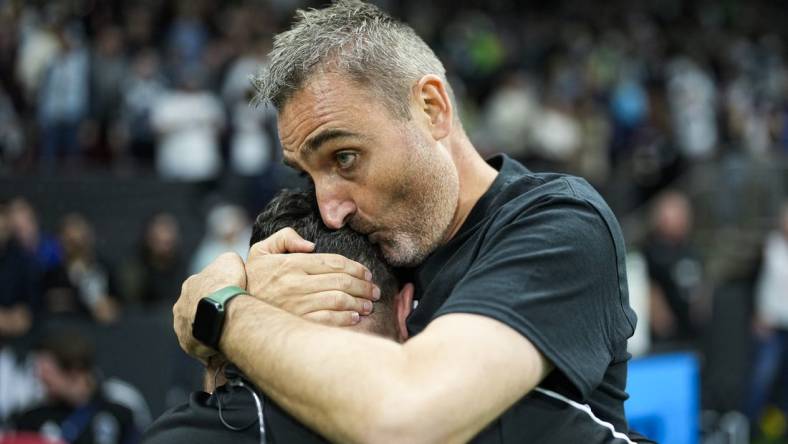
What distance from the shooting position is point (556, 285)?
81.6 inches

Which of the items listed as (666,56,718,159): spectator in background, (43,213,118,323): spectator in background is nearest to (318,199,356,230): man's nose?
(43,213,118,323): spectator in background

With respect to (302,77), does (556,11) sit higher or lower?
lower

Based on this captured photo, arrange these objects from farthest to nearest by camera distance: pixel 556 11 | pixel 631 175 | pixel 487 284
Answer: pixel 556 11 < pixel 631 175 < pixel 487 284

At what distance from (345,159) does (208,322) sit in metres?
0.45

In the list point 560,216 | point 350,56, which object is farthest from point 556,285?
point 350,56

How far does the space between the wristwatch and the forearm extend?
2.1 inches


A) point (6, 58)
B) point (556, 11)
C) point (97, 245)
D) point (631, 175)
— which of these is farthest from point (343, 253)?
point (556, 11)

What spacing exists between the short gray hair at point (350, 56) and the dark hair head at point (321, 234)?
0.76 ft

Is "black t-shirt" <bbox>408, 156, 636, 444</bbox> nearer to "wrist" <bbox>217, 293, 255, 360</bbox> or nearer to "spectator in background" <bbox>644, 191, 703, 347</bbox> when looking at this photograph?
"wrist" <bbox>217, 293, 255, 360</bbox>

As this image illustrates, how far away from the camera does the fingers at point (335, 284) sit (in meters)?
2.26

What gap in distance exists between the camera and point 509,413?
2.14 m

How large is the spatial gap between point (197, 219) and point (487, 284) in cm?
890

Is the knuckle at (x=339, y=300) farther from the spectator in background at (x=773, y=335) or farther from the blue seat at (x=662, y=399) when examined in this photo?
the spectator in background at (x=773, y=335)

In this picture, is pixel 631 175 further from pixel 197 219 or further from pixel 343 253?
pixel 343 253
